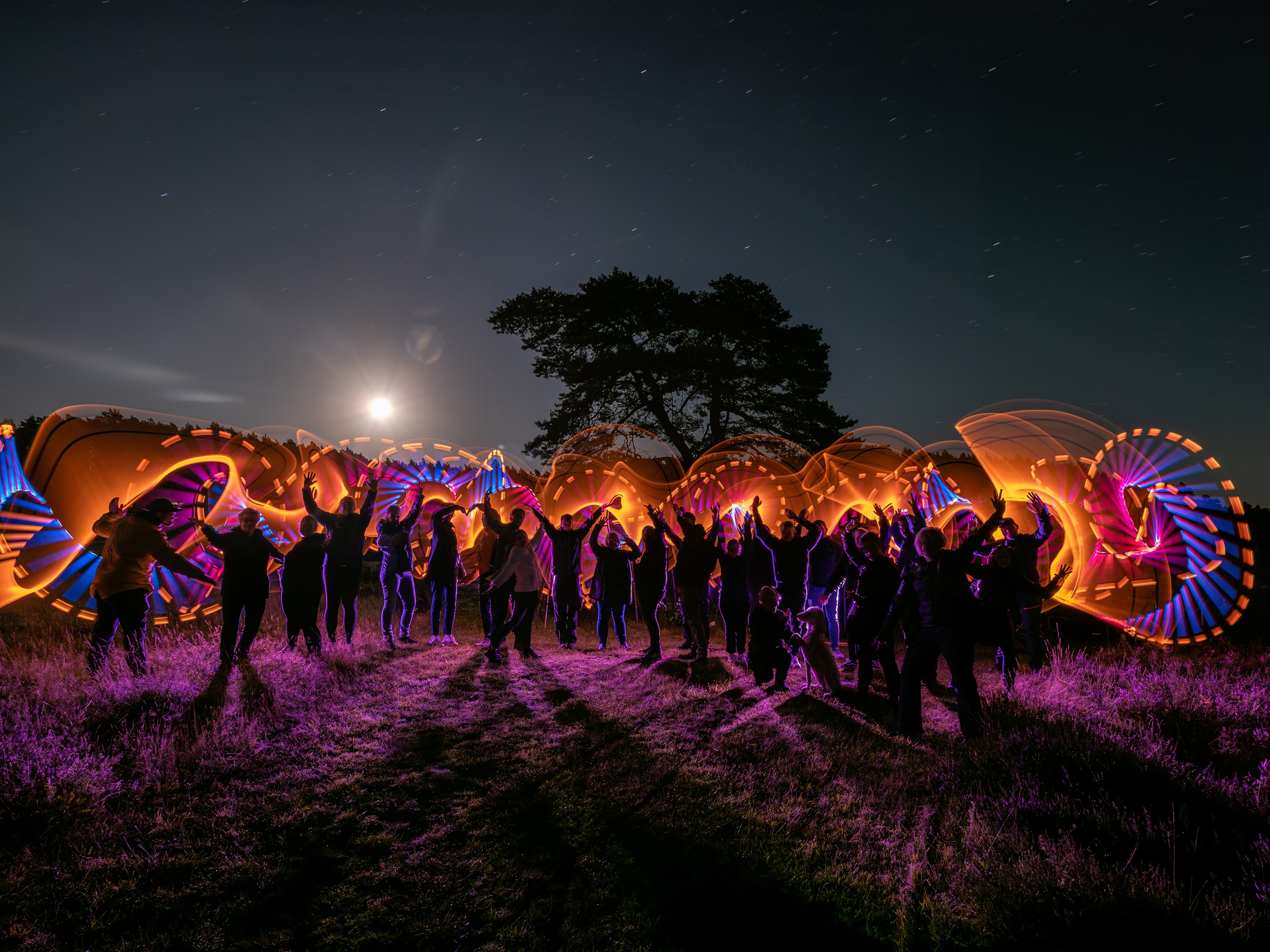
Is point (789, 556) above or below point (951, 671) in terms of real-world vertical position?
above

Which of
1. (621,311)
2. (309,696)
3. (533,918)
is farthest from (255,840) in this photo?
(621,311)

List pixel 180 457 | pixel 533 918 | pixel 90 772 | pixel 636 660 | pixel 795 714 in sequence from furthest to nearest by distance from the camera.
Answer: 1. pixel 636 660
2. pixel 180 457
3. pixel 795 714
4. pixel 90 772
5. pixel 533 918

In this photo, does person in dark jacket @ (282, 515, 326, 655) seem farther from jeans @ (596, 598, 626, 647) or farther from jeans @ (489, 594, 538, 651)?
jeans @ (596, 598, 626, 647)

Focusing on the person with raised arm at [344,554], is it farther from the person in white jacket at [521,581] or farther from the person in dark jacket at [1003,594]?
the person in dark jacket at [1003,594]

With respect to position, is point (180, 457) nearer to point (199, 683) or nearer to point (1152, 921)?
point (199, 683)

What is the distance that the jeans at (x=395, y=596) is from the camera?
9664 millimetres

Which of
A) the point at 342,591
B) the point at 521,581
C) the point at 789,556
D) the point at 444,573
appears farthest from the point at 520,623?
the point at 789,556

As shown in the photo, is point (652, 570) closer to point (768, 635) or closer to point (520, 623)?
point (520, 623)

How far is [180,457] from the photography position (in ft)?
29.3

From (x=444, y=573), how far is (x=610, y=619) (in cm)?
322

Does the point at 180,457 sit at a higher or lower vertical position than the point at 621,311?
lower

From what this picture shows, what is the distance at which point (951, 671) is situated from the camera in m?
5.66

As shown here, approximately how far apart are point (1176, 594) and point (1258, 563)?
297 inches

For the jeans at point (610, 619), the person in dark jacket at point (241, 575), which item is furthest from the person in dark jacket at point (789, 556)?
the person in dark jacket at point (241, 575)
